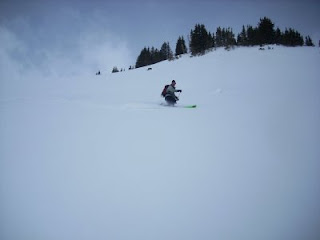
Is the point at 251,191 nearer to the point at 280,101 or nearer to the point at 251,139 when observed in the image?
the point at 251,139

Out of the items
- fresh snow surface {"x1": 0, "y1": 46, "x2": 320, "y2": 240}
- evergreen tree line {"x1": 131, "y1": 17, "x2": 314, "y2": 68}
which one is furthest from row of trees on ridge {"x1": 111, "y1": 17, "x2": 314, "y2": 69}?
fresh snow surface {"x1": 0, "y1": 46, "x2": 320, "y2": 240}

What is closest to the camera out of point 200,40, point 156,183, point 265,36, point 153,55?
point 156,183

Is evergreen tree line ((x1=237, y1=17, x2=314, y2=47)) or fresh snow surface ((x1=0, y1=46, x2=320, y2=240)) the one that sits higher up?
evergreen tree line ((x1=237, y1=17, x2=314, y2=47))

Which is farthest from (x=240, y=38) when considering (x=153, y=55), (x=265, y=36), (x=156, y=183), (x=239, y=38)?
(x=156, y=183)

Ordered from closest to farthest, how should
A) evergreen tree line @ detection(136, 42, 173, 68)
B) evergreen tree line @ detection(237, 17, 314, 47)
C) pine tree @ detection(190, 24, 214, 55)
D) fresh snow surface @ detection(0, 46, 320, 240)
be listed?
fresh snow surface @ detection(0, 46, 320, 240) → evergreen tree line @ detection(237, 17, 314, 47) → pine tree @ detection(190, 24, 214, 55) → evergreen tree line @ detection(136, 42, 173, 68)

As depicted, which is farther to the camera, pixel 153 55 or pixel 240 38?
pixel 153 55

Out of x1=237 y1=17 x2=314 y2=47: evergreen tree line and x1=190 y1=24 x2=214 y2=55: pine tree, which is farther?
x1=190 y1=24 x2=214 y2=55: pine tree

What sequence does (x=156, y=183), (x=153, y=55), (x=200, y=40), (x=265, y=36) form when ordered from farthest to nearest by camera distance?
(x=153, y=55)
(x=200, y=40)
(x=265, y=36)
(x=156, y=183)

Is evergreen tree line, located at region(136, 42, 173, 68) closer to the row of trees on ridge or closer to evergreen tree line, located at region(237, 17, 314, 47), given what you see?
the row of trees on ridge

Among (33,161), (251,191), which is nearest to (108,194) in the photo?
(33,161)

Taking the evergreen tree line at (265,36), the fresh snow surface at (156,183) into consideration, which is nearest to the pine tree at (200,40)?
the evergreen tree line at (265,36)

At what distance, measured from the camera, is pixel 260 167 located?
348cm

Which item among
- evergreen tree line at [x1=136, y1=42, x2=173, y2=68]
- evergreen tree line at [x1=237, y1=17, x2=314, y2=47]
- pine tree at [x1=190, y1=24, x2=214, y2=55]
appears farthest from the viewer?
evergreen tree line at [x1=136, y1=42, x2=173, y2=68]

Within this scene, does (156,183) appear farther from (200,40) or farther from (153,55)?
(153,55)
